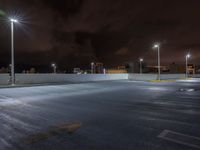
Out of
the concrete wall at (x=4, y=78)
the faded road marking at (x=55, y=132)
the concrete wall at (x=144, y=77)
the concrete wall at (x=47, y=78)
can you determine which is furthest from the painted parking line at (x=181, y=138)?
the concrete wall at (x=144, y=77)

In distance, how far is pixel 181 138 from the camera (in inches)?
192

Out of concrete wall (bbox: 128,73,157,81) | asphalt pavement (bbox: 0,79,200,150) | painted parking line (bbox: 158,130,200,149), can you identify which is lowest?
asphalt pavement (bbox: 0,79,200,150)

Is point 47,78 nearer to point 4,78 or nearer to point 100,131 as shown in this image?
point 4,78

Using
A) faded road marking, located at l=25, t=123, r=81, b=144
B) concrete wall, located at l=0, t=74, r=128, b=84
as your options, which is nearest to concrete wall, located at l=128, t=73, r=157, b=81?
concrete wall, located at l=0, t=74, r=128, b=84

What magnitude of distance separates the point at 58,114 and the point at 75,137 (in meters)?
2.98

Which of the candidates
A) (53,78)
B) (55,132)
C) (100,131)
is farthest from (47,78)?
(100,131)

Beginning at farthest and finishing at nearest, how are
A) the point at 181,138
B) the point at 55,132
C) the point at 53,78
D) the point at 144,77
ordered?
the point at 144,77 → the point at 53,78 → the point at 55,132 → the point at 181,138

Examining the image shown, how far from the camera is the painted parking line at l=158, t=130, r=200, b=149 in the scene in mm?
4535

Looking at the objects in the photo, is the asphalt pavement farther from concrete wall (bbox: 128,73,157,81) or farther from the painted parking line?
concrete wall (bbox: 128,73,157,81)

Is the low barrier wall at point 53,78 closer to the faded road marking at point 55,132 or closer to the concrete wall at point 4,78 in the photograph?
the concrete wall at point 4,78

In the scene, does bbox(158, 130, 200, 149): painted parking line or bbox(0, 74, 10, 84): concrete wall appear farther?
bbox(0, 74, 10, 84): concrete wall

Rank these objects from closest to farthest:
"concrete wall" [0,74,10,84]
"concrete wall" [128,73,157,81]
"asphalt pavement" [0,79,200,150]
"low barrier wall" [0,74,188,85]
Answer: "asphalt pavement" [0,79,200,150] → "concrete wall" [0,74,10,84] → "low barrier wall" [0,74,188,85] → "concrete wall" [128,73,157,81]

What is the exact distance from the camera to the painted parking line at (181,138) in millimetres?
4535

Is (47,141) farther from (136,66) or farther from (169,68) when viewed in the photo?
(169,68)
